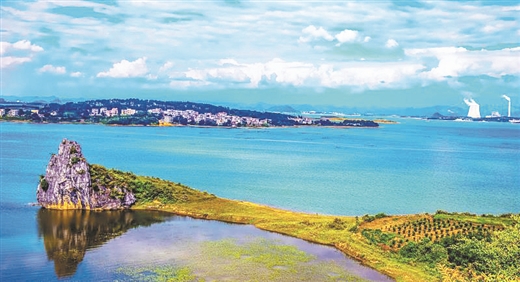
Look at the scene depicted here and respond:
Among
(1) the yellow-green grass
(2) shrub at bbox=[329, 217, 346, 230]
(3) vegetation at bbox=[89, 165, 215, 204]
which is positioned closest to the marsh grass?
(2) shrub at bbox=[329, 217, 346, 230]

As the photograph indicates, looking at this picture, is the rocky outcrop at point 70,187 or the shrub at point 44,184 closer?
the rocky outcrop at point 70,187

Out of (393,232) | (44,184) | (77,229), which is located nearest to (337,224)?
(393,232)

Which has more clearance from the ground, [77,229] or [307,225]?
[77,229]

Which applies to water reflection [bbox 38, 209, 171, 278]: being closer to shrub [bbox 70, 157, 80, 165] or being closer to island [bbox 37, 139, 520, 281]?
island [bbox 37, 139, 520, 281]

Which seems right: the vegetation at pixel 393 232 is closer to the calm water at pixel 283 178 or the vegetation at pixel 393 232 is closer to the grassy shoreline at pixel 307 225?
the grassy shoreline at pixel 307 225

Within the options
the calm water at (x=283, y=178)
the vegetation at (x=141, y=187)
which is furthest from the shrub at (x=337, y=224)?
the vegetation at (x=141, y=187)

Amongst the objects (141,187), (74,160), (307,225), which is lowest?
(307,225)

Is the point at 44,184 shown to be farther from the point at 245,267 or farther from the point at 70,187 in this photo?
the point at 245,267
